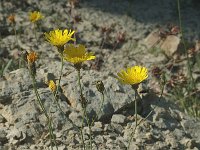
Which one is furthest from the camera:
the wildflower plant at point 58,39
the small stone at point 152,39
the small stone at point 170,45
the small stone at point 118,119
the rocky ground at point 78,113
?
the small stone at point 152,39

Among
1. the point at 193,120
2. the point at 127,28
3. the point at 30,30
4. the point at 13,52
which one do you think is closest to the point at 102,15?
the point at 127,28

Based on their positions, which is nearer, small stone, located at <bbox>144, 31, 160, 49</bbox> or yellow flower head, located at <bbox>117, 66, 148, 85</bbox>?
yellow flower head, located at <bbox>117, 66, 148, 85</bbox>

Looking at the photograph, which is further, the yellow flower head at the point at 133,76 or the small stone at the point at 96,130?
the small stone at the point at 96,130

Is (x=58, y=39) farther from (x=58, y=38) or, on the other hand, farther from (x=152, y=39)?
(x=152, y=39)

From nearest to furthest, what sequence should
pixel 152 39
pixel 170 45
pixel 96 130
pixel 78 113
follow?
1. pixel 96 130
2. pixel 78 113
3. pixel 170 45
4. pixel 152 39

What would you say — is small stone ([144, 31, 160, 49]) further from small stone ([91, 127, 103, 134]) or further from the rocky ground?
small stone ([91, 127, 103, 134])

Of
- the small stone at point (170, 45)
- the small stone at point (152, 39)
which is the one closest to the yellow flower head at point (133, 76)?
the small stone at point (170, 45)

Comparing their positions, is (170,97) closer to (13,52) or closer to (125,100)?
(125,100)

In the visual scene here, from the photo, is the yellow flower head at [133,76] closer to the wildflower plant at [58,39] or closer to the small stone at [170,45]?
the wildflower plant at [58,39]

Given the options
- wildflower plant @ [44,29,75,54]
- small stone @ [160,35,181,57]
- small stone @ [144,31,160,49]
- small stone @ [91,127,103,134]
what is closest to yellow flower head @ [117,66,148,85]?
wildflower plant @ [44,29,75,54]

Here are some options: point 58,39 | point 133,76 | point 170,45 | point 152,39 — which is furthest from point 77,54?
point 152,39

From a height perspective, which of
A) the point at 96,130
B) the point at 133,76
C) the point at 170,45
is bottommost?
the point at 96,130
